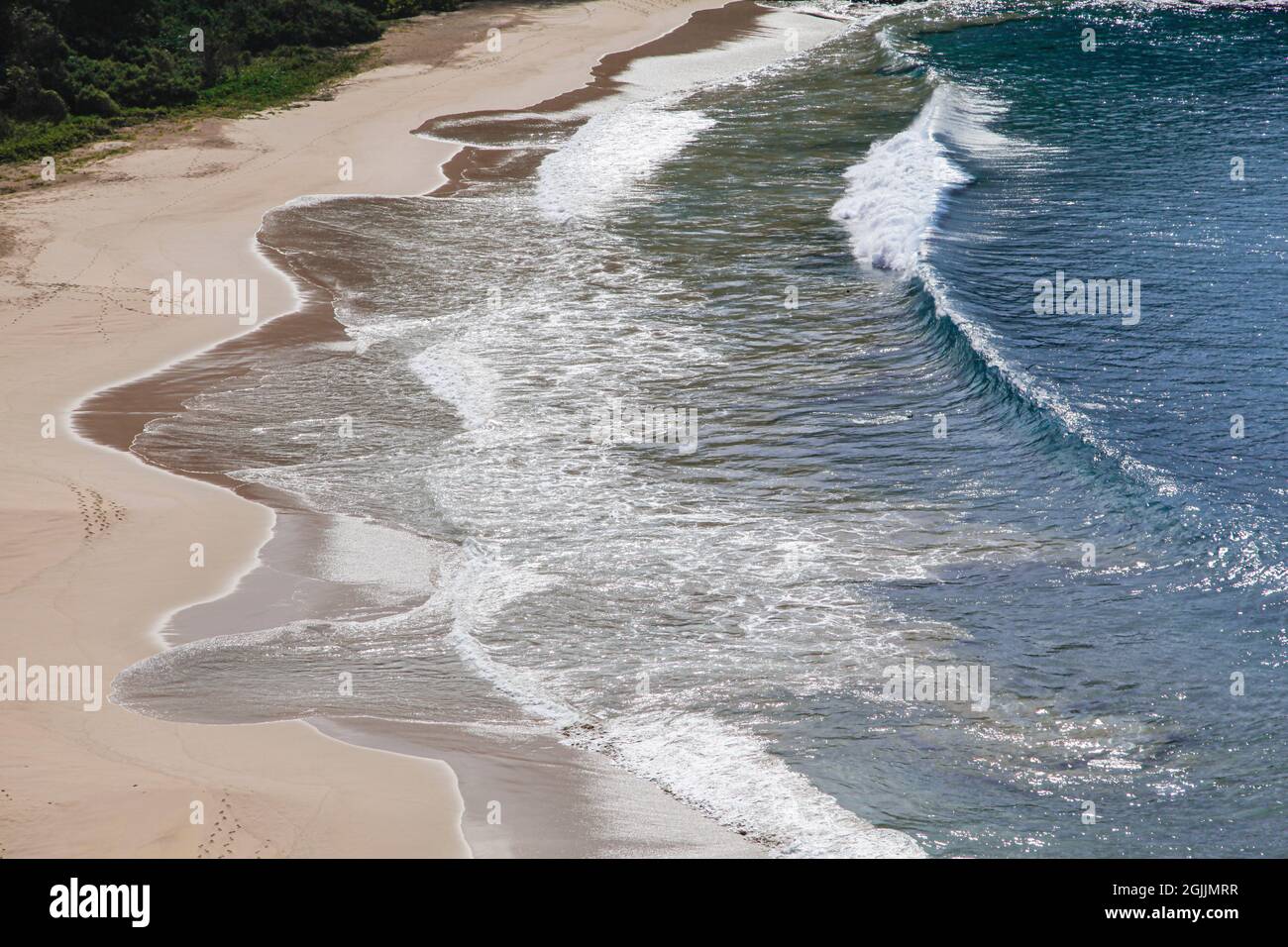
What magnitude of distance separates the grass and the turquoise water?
676 cm

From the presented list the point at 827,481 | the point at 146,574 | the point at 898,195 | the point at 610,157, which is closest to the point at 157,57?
the point at 610,157

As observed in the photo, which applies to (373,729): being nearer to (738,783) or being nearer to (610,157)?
(738,783)

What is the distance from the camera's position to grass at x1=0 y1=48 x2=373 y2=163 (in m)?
24.4

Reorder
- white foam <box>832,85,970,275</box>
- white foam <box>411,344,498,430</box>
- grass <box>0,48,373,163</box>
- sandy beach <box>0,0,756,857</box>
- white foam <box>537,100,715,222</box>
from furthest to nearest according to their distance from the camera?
grass <box>0,48,373,163</box> < white foam <box>537,100,715,222</box> < white foam <box>832,85,970,275</box> < white foam <box>411,344,498,430</box> < sandy beach <box>0,0,756,857</box>

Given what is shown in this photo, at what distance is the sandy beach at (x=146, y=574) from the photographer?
7.09m

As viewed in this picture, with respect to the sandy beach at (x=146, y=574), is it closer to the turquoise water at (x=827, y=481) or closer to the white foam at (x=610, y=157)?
the turquoise water at (x=827, y=481)

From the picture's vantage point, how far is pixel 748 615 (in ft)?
33.2

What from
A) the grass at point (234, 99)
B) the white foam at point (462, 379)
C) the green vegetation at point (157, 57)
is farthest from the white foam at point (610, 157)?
the green vegetation at point (157, 57)

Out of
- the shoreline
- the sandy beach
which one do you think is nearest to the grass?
the sandy beach

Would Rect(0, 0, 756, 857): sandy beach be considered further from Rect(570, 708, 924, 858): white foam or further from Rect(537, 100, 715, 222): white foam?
Rect(537, 100, 715, 222): white foam

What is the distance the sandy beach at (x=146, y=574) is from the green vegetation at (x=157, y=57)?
344 centimetres

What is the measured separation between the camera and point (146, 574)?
10.3m
